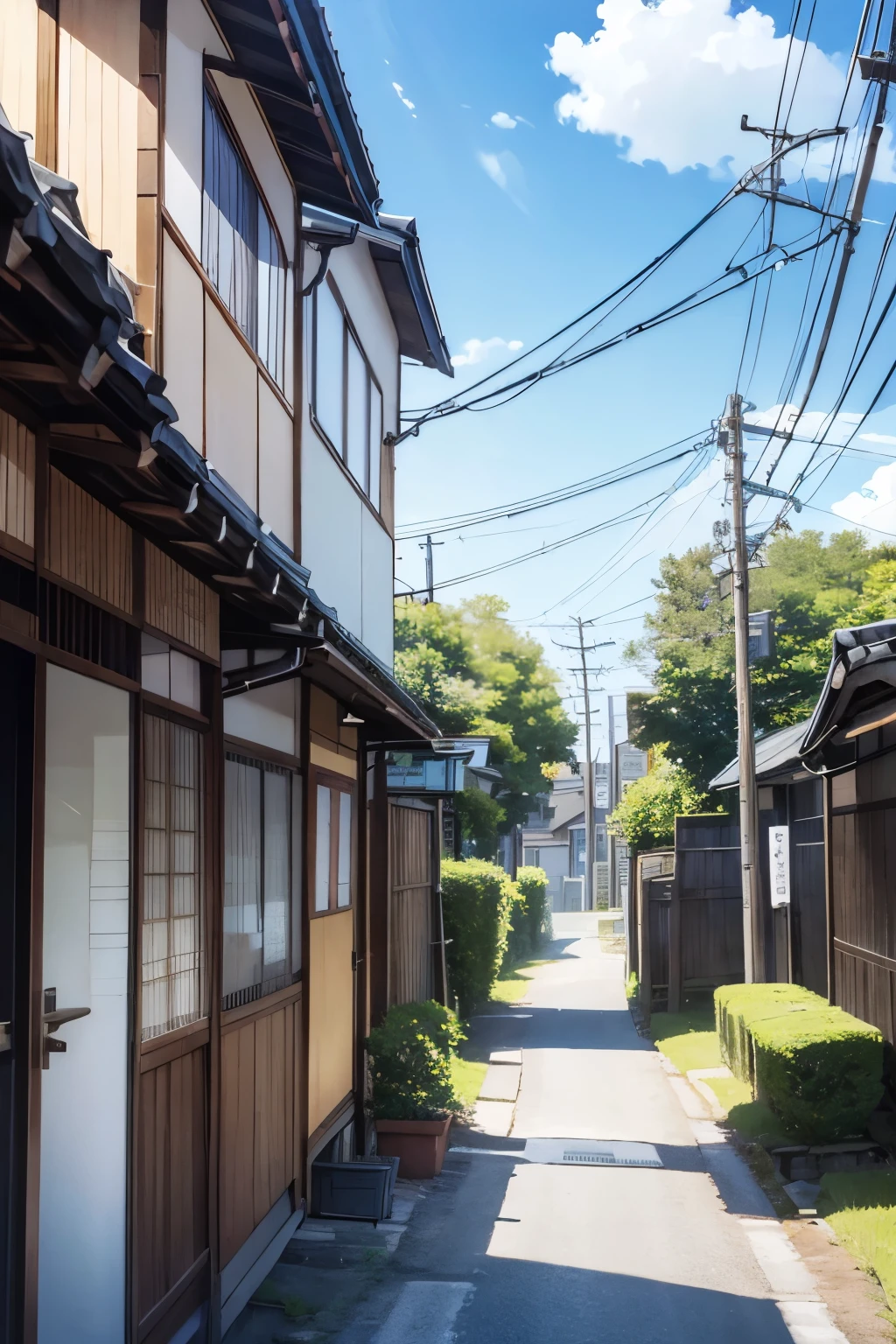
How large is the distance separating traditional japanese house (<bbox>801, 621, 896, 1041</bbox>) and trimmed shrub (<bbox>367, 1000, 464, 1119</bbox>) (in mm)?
3505

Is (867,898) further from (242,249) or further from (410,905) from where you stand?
(242,249)

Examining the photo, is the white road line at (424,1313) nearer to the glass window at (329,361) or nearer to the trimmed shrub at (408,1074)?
the trimmed shrub at (408,1074)

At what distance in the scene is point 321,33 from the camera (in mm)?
6344

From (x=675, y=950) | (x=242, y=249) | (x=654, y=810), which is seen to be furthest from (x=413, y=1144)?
(x=654, y=810)

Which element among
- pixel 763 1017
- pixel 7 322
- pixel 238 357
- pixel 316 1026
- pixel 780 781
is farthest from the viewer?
pixel 780 781

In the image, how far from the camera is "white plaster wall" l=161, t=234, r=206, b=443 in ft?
18.3

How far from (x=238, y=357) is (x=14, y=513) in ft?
11.6

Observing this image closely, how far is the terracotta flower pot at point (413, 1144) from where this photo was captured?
9492 millimetres

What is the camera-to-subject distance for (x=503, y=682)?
Result: 3906cm

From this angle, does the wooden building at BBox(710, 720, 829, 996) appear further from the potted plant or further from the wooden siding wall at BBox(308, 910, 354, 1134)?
the wooden siding wall at BBox(308, 910, 354, 1134)

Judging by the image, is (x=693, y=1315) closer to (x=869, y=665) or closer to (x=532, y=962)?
(x=869, y=665)

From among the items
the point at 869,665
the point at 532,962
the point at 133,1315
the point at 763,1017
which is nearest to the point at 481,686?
the point at 532,962

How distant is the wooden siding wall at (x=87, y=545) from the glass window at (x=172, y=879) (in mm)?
759

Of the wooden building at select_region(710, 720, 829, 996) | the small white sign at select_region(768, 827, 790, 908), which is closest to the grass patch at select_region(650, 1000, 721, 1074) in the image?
the wooden building at select_region(710, 720, 829, 996)
